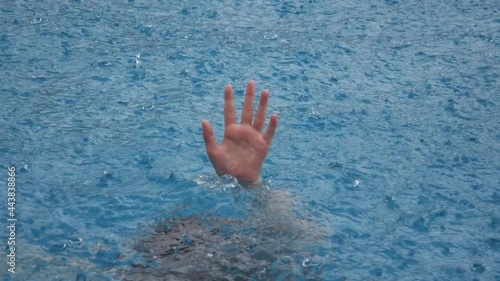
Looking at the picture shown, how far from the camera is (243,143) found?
3244mm

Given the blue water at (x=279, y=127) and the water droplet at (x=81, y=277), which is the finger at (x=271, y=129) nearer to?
the blue water at (x=279, y=127)

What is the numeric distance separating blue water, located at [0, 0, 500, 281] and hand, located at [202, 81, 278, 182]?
0.14 m

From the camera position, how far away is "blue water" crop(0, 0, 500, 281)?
336 centimetres

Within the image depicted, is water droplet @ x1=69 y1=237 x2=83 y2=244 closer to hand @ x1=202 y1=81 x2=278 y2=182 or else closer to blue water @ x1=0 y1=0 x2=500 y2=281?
blue water @ x1=0 y1=0 x2=500 y2=281

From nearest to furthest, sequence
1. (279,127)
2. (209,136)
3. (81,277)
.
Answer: (81,277) < (209,136) < (279,127)

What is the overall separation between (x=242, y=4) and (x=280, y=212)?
120 inches

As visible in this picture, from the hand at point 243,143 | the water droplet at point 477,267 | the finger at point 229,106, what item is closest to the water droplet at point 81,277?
the hand at point 243,143

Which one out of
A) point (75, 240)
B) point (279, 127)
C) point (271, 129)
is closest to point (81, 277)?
point (75, 240)

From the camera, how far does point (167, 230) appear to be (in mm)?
3191

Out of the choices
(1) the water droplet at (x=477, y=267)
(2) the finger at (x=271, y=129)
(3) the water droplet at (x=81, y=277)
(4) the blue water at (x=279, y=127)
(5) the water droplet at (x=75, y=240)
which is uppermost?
(2) the finger at (x=271, y=129)

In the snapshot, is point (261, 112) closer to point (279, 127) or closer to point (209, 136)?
point (209, 136)

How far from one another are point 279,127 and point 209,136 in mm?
1317

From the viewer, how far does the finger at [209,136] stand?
3171mm

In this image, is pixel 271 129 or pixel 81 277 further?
pixel 271 129
